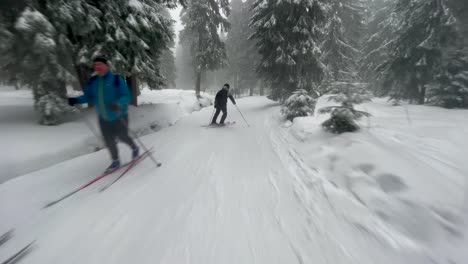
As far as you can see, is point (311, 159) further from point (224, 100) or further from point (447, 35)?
point (447, 35)

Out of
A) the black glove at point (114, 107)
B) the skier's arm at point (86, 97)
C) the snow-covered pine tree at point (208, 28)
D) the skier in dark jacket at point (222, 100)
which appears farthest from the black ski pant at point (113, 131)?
the snow-covered pine tree at point (208, 28)

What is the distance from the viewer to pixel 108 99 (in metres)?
3.94

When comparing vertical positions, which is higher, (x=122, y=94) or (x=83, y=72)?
(x=83, y=72)

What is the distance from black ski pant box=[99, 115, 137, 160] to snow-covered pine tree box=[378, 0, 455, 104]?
17.7 m

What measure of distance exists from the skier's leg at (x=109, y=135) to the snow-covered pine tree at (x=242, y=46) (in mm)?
24482

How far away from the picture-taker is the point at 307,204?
300 centimetres

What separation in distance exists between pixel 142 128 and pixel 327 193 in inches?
287

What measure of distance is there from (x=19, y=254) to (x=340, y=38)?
25.8m

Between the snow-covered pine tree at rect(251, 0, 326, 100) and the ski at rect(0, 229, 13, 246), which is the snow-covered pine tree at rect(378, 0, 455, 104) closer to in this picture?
the snow-covered pine tree at rect(251, 0, 326, 100)

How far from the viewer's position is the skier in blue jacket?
12.7 feet

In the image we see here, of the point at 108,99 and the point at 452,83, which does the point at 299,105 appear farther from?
the point at 452,83

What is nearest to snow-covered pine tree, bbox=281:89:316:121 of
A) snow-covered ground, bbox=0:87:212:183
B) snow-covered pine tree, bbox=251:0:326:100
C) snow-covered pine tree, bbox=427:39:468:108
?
Answer: snow-covered pine tree, bbox=251:0:326:100

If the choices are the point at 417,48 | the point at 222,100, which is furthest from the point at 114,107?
the point at 417,48

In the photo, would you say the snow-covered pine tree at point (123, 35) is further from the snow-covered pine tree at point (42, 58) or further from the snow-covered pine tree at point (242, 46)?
the snow-covered pine tree at point (242, 46)
